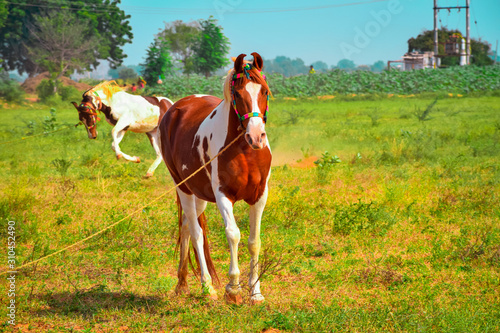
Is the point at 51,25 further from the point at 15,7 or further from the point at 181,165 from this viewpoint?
the point at 181,165

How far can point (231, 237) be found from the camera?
13.7 ft

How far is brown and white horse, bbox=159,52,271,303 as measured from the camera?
4.01 m

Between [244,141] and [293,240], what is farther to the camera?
[293,240]

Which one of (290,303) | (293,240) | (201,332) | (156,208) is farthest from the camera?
(156,208)

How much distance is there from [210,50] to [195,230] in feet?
173

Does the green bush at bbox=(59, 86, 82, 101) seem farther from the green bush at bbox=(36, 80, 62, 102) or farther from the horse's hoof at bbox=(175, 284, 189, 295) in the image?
the horse's hoof at bbox=(175, 284, 189, 295)

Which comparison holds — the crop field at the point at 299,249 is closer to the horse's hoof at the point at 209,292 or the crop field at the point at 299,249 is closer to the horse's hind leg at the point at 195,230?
the horse's hoof at the point at 209,292

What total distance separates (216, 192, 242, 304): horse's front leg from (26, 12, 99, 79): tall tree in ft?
146

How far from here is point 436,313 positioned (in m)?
4.07

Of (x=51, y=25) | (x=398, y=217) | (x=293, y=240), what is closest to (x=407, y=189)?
(x=398, y=217)

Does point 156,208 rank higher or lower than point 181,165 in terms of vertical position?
lower

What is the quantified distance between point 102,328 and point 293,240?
9.18ft

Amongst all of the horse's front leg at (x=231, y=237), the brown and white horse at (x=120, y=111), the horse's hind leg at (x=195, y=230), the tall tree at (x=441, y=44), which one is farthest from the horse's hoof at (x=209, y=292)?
the tall tree at (x=441, y=44)

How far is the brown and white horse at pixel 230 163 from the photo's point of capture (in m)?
4.01
